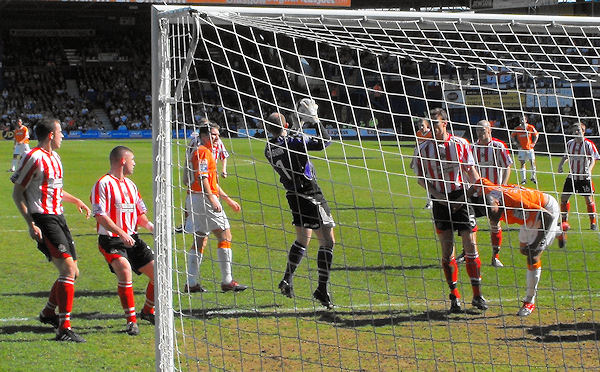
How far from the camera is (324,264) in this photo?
782 cm

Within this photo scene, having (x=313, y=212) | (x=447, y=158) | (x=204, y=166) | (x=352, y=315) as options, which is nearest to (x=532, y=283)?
(x=447, y=158)

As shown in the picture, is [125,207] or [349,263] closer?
[125,207]

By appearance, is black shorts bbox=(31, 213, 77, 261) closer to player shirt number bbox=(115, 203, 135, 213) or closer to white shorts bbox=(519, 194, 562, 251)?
player shirt number bbox=(115, 203, 135, 213)

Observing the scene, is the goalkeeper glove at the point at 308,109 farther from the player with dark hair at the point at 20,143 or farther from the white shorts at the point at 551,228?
the player with dark hair at the point at 20,143

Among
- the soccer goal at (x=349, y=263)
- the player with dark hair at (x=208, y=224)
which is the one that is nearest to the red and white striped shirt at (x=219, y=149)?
the soccer goal at (x=349, y=263)

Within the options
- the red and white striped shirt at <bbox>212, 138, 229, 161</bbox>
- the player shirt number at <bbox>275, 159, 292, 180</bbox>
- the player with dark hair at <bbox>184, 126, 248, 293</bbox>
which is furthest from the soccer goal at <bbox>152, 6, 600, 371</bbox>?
the red and white striped shirt at <bbox>212, 138, 229, 161</bbox>

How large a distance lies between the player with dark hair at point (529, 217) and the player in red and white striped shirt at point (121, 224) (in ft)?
10.5

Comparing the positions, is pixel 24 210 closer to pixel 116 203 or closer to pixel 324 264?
pixel 116 203

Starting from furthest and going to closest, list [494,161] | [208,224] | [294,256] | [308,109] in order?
1. [494,161]
2. [208,224]
3. [294,256]
4. [308,109]

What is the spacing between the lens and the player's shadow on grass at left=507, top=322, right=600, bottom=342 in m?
6.73

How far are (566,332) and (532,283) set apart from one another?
0.64 metres

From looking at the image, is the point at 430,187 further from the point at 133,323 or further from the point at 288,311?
the point at 133,323

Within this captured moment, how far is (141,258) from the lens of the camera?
693 centimetres

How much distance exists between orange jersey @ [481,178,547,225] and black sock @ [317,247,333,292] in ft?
5.52
